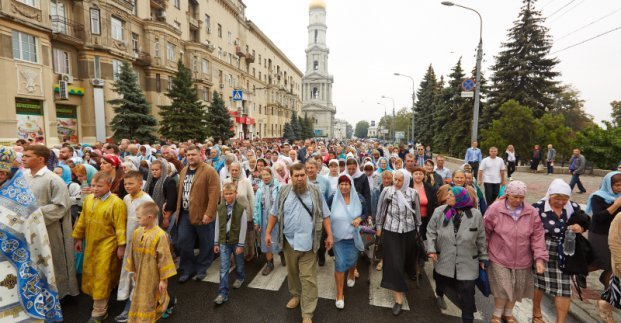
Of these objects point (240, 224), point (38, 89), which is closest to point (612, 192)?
point (240, 224)

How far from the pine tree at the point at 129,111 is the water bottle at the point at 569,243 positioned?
21.3 meters

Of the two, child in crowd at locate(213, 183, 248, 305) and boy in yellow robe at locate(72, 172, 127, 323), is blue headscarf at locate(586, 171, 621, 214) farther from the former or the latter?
boy in yellow robe at locate(72, 172, 127, 323)

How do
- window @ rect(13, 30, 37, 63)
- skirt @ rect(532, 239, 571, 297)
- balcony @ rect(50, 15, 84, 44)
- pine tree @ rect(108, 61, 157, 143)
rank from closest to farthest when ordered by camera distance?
skirt @ rect(532, 239, 571, 297), window @ rect(13, 30, 37, 63), balcony @ rect(50, 15, 84, 44), pine tree @ rect(108, 61, 157, 143)

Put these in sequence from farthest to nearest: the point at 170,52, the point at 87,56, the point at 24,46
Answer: the point at 170,52
the point at 87,56
the point at 24,46

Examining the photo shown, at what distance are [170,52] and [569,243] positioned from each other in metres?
31.6

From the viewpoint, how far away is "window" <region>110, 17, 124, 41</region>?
21.4 m

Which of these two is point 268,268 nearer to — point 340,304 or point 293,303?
point 293,303

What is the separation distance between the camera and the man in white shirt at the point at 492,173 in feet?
27.3

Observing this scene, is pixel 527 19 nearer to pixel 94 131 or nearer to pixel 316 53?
pixel 94 131

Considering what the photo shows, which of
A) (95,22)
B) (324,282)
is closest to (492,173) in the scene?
(324,282)

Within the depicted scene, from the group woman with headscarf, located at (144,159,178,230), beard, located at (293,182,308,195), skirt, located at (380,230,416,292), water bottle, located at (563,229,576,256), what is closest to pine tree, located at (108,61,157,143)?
woman with headscarf, located at (144,159,178,230)

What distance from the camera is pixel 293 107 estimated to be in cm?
7850

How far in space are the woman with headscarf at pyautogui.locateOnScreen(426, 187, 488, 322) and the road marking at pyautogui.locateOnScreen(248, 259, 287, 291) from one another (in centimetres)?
251

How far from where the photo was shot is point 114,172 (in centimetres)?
484
